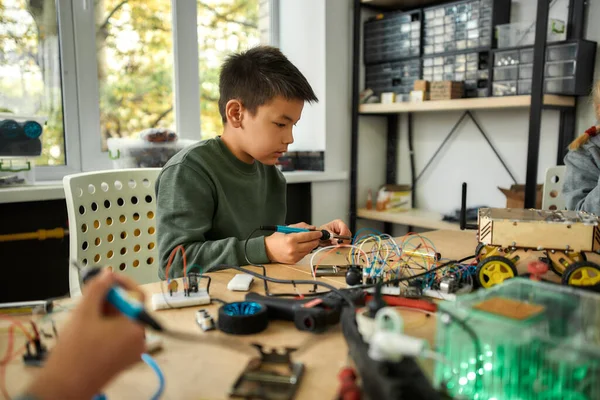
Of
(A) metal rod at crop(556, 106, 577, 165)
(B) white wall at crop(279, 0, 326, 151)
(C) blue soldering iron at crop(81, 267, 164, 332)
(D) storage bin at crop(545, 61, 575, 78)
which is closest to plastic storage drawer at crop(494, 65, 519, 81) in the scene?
(D) storage bin at crop(545, 61, 575, 78)

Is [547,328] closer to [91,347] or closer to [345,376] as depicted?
[345,376]

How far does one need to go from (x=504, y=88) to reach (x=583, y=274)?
1451 millimetres

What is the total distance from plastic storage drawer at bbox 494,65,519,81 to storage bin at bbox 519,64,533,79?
0.05 feet

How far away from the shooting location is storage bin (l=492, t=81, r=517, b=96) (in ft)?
6.59

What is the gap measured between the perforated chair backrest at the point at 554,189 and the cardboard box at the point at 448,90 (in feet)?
1.97

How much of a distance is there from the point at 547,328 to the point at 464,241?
0.85 m

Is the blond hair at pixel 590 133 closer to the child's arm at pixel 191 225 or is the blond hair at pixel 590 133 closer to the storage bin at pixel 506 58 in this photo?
the storage bin at pixel 506 58

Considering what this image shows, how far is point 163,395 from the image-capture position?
49 cm

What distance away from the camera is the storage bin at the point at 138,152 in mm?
1892

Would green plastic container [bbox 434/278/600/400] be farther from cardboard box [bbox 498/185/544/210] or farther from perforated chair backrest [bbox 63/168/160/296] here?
cardboard box [bbox 498/185/544/210]

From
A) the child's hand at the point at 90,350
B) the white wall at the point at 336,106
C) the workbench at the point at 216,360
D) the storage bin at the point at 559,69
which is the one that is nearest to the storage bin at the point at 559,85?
the storage bin at the point at 559,69

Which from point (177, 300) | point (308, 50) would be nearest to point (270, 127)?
point (177, 300)

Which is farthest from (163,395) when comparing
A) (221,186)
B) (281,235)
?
(221,186)

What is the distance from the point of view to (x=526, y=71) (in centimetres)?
195
